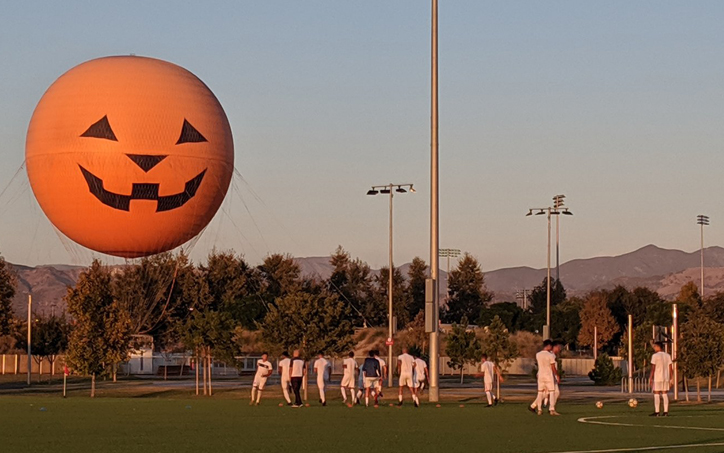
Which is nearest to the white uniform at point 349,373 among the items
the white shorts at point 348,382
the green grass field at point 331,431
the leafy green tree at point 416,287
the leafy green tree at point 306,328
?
the white shorts at point 348,382

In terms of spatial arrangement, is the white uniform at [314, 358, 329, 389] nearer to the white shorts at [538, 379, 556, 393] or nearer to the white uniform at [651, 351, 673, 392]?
the white shorts at [538, 379, 556, 393]

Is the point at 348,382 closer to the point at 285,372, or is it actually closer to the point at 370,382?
the point at 370,382

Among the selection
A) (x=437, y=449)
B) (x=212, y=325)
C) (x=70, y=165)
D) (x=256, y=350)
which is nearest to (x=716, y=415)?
(x=437, y=449)

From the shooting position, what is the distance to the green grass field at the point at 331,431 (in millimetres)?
16781

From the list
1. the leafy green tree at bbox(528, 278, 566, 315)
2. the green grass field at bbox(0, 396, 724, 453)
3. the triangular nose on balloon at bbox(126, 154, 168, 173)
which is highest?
the triangular nose on balloon at bbox(126, 154, 168, 173)

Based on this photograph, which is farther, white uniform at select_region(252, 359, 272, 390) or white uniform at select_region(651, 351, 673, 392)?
white uniform at select_region(252, 359, 272, 390)

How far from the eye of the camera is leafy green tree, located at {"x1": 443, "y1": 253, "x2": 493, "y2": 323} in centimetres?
13625

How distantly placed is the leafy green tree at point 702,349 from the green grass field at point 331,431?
10476mm

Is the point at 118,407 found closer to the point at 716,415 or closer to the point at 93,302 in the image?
the point at 716,415

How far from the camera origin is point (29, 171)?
38.0 metres

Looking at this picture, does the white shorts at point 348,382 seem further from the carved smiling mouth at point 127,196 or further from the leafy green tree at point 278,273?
the leafy green tree at point 278,273

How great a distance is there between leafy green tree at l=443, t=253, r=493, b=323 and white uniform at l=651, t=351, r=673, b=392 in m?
108

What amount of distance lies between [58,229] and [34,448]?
2275 cm

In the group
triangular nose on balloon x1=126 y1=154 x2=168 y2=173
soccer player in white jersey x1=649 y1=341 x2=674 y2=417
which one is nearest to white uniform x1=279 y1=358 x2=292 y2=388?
triangular nose on balloon x1=126 y1=154 x2=168 y2=173
